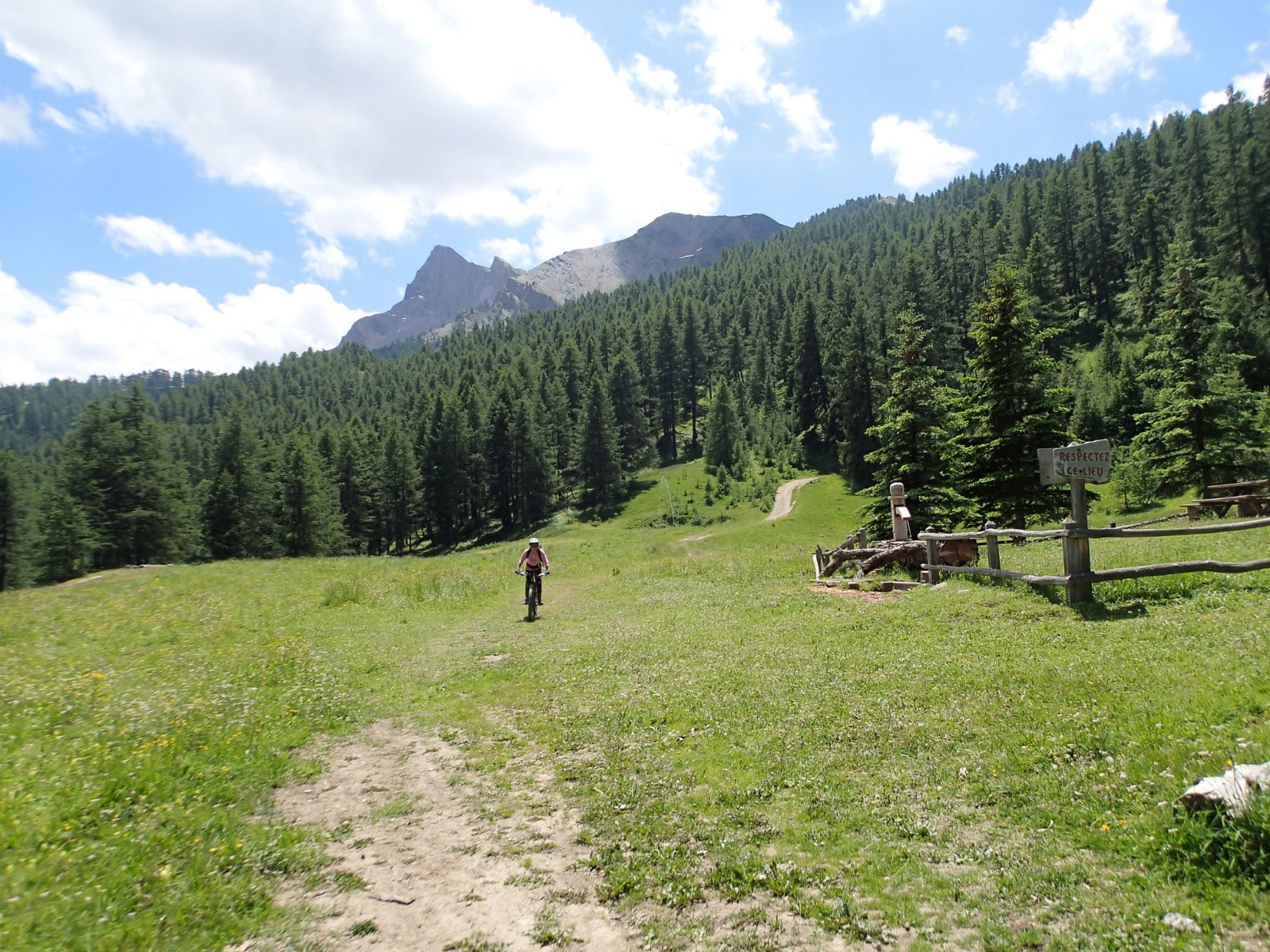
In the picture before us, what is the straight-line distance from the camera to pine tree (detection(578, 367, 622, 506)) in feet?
268

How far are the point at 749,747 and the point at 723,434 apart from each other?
73.0 m

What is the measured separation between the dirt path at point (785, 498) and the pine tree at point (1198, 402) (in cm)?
3007

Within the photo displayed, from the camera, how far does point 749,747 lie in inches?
338

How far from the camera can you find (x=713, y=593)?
2281 centimetres

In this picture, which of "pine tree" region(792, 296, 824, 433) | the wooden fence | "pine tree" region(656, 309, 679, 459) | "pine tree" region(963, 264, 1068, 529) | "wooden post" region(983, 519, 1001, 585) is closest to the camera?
the wooden fence

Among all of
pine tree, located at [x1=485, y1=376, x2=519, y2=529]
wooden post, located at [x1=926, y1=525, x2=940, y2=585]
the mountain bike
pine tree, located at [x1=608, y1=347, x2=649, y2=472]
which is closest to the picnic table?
wooden post, located at [x1=926, y1=525, x2=940, y2=585]

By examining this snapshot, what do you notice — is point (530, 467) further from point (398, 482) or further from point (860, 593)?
point (860, 593)

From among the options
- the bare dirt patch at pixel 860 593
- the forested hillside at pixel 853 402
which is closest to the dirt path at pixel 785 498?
the forested hillside at pixel 853 402

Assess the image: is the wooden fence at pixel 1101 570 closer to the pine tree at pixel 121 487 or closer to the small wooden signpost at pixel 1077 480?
the small wooden signpost at pixel 1077 480

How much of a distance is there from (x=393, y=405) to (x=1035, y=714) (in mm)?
151739

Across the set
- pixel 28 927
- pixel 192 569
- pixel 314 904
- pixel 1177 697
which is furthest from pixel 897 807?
pixel 192 569

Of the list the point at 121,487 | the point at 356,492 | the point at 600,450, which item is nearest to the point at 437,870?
the point at 121,487

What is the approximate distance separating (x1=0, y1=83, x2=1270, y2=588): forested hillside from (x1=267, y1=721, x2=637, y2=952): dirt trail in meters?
24.1

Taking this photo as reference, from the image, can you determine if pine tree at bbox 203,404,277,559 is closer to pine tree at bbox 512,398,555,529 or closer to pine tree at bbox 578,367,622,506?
pine tree at bbox 512,398,555,529
